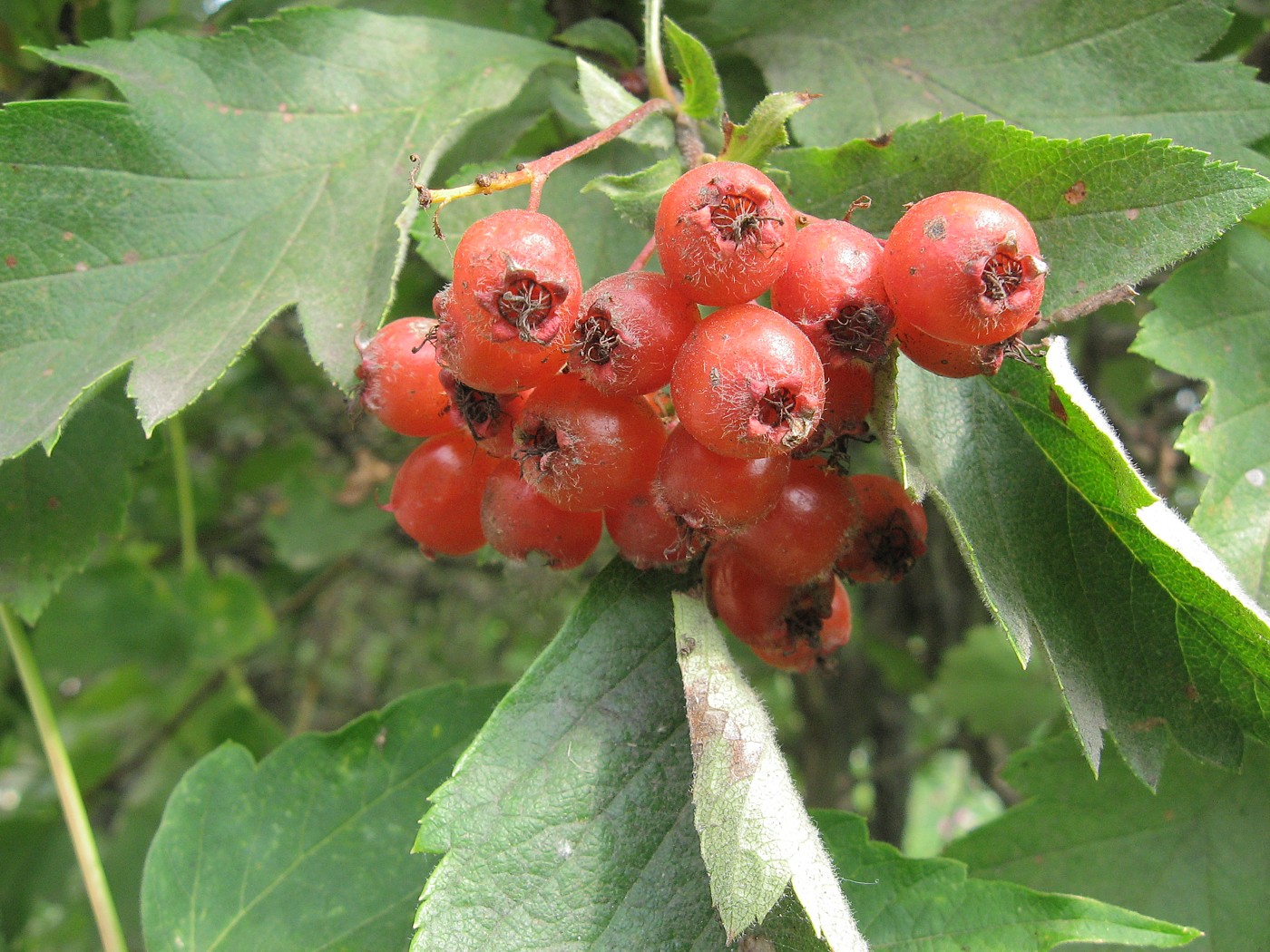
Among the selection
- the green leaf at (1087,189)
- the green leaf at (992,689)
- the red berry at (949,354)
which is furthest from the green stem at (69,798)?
the green leaf at (992,689)

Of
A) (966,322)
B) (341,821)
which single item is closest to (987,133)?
(966,322)

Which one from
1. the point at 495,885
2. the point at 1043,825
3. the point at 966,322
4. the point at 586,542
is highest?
the point at 966,322

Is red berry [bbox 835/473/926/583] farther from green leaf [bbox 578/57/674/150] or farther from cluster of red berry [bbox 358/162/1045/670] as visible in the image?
green leaf [bbox 578/57/674/150]

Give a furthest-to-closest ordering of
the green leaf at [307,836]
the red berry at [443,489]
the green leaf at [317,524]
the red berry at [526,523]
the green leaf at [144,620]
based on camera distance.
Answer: the green leaf at [317,524], the green leaf at [144,620], the green leaf at [307,836], the red berry at [443,489], the red berry at [526,523]

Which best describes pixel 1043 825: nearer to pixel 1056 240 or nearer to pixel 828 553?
pixel 828 553

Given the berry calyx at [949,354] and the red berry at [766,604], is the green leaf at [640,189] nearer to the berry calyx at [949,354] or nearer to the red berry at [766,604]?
the berry calyx at [949,354]

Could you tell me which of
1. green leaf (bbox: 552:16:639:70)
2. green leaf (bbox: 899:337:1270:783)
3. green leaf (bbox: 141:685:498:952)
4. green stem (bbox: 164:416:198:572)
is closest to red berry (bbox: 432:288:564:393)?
green leaf (bbox: 899:337:1270:783)
